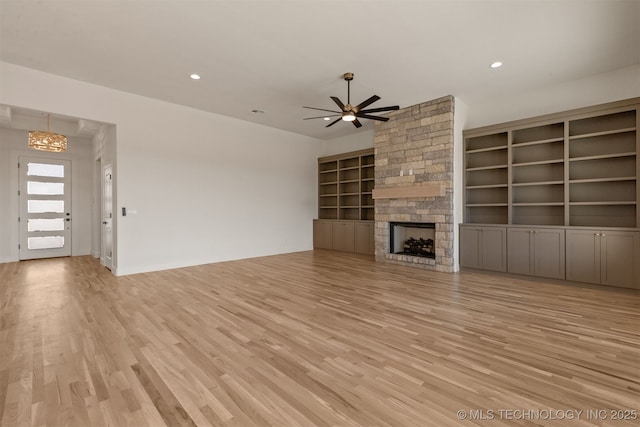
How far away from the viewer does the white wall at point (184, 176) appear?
4.86 metres

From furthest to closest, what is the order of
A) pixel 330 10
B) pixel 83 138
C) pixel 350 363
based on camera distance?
pixel 83 138, pixel 330 10, pixel 350 363

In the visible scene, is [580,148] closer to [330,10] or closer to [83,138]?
[330,10]

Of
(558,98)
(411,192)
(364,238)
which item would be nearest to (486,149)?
(558,98)

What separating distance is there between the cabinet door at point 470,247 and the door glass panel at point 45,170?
386 inches

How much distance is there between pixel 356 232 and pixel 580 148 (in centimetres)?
475

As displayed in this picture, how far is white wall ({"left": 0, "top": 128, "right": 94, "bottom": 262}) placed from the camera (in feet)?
21.9

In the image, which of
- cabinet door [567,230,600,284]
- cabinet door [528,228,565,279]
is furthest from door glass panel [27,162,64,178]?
cabinet door [567,230,600,284]

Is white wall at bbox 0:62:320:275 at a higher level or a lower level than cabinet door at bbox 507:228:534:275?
higher

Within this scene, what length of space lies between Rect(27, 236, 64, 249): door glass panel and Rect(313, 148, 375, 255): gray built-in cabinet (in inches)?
264

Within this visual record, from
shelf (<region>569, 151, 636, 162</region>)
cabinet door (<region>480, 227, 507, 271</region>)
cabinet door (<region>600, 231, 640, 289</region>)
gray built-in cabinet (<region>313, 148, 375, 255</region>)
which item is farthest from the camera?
gray built-in cabinet (<region>313, 148, 375, 255</region>)

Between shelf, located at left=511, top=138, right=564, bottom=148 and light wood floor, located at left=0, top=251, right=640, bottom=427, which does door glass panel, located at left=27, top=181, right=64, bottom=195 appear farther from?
shelf, located at left=511, top=138, right=564, bottom=148

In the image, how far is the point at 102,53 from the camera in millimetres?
3912

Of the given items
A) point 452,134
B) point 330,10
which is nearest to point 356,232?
point 452,134

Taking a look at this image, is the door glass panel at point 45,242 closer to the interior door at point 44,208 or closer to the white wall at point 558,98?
the interior door at point 44,208
